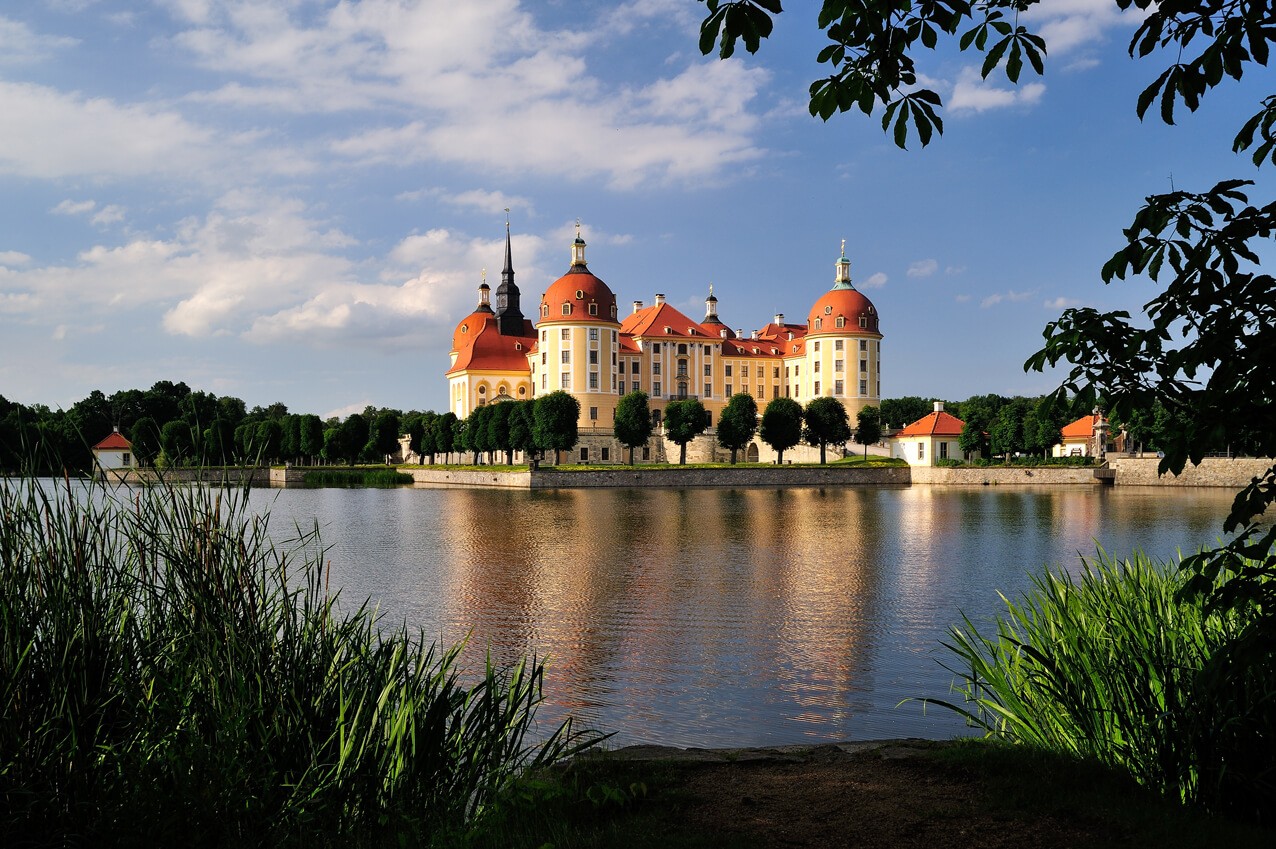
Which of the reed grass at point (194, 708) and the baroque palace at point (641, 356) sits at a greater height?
the baroque palace at point (641, 356)

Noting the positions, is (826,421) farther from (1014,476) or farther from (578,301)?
(578,301)

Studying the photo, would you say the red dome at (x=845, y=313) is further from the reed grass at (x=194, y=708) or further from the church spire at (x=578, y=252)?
the reed grass at (x=194, y=708)

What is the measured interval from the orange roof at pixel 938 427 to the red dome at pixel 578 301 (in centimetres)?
2139

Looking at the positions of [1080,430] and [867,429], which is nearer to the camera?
[1080,430]

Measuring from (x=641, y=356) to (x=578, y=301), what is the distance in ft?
24.5

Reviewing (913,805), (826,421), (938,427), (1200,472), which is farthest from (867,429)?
(913,805)

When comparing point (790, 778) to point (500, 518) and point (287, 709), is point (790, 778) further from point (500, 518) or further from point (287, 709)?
Result: point (500, 518)

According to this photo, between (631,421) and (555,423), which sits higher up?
(631,421)

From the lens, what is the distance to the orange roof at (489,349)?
253ft

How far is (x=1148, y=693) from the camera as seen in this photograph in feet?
15.3

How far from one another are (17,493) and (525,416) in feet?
182

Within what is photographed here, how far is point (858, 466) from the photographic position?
5869cm

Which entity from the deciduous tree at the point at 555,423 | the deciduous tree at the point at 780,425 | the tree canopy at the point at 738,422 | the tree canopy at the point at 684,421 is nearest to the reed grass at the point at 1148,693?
the deciduous tree at the point at 555,423

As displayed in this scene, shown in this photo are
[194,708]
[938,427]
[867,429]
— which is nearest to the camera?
[194,708]
